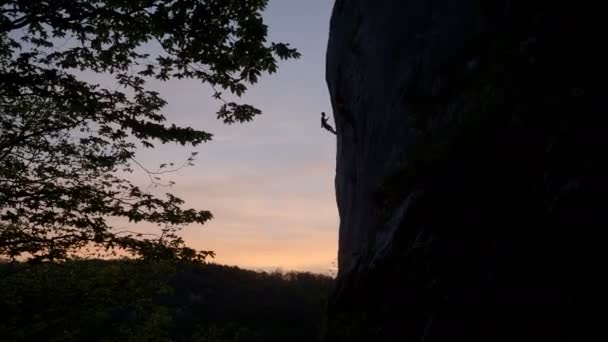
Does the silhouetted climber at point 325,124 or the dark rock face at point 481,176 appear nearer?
the dark rock face at point 481,176

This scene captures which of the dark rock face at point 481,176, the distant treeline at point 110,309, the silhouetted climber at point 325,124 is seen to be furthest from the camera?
the silhouetted climber at point 325,124

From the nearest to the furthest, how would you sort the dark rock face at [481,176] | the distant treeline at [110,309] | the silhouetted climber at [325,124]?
1. the dark rock face at [481,176]
2. the distant treeline at [110,309]
3. the silhouetted climber at [325,124]

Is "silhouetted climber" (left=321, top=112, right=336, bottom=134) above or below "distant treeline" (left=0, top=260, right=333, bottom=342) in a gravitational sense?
above

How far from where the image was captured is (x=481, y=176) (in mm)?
5605

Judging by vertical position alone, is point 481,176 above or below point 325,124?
below

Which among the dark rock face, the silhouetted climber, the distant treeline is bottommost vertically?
the distant treeline

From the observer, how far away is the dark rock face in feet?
13.4

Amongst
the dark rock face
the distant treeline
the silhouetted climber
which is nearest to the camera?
the dark rock face

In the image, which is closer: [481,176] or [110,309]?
[481,176]

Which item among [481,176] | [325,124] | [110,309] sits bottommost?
[110,309]

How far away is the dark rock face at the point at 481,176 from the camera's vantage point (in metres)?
4.08

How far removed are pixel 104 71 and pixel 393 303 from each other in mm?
8088

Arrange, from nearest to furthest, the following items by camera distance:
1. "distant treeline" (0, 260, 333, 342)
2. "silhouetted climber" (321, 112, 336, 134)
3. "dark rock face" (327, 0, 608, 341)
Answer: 1. "dark rock face" (327, 0, 608, 341)
2. "distant treeline" (0, 260, 333, 342)
3. "silhouetted climber" (321, 112, 336, 134)

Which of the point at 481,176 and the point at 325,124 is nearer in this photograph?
the point at 481,176
